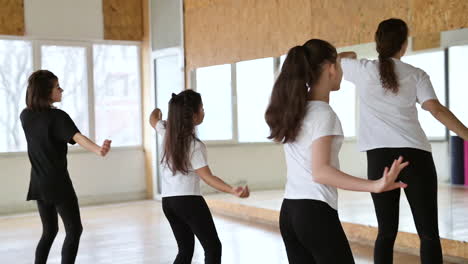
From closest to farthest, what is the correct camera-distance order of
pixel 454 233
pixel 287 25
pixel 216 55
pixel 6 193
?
pixel 454 233
pixel 287 25
pixel 216 55
pixel 6 193

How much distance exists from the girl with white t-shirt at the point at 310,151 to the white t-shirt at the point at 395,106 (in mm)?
949

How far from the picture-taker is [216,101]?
7348 millimetres

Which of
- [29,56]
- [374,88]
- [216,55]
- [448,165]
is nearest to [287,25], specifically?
[216,55]

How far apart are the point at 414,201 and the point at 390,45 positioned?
2.49 ft

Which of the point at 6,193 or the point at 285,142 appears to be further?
the point at 6,193

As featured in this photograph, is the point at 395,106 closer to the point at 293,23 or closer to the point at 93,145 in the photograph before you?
the point at 93,145

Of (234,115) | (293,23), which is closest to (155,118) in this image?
(293,23)

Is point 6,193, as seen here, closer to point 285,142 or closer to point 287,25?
point 287,25

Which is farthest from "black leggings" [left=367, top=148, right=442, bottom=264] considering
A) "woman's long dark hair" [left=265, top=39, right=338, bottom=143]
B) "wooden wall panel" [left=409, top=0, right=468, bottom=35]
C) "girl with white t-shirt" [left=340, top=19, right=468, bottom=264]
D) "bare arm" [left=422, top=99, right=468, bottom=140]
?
"wooden wall panel" [left=409, top=0, right=468, bottom=35]

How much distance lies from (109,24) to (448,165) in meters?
5.44

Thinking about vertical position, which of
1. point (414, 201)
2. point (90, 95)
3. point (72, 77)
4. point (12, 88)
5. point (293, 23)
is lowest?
point (414, 201)

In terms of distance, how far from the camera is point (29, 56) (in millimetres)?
8008

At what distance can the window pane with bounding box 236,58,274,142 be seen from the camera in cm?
665

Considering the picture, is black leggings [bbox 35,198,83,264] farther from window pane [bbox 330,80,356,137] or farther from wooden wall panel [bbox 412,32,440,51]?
wooden wall panel [bbox 412,32,440,51]
